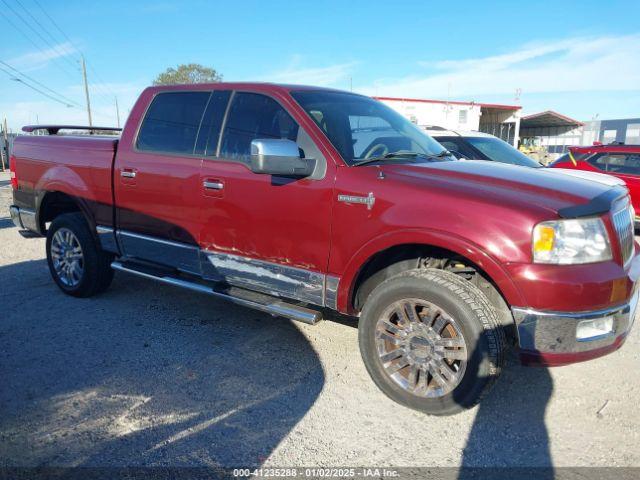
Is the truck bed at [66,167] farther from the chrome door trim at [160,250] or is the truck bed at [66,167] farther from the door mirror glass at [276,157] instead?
the door mirror glass at [276,157]

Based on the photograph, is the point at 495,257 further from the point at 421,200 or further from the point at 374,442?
the point at 374,442

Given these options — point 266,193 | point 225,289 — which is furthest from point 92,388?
point 266,193

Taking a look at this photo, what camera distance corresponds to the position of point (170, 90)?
4.39 m

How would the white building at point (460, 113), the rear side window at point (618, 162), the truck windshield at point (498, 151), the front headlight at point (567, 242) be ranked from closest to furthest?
the front headlight at point (567, 242) → the truck windshield at point (498, 151) → the rear side window at point (618, 162) → the white building at point (460, 113)

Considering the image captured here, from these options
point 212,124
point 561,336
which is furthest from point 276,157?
point 561,336

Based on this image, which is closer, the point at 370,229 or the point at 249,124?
the point at 370,229

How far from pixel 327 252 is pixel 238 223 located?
0.79 meters

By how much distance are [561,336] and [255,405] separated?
185 cm

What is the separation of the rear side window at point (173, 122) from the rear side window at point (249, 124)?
35cm

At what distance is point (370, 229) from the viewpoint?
3.15m

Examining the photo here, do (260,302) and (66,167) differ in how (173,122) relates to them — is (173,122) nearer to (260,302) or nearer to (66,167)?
(66,167)

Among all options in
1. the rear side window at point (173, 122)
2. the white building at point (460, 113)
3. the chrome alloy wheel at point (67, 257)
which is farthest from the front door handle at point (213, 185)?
the white building at point (460, 113)

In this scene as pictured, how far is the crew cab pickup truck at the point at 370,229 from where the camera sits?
107 inches

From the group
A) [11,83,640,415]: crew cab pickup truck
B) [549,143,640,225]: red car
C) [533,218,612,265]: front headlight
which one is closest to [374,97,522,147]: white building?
[549,143,640,225]: red car
